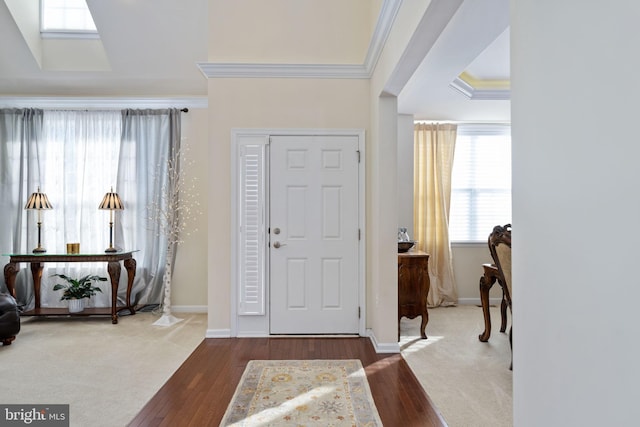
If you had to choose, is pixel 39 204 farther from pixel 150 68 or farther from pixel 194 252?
pixel 150 68

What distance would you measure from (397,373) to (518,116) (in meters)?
2.46

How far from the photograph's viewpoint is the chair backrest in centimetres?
326

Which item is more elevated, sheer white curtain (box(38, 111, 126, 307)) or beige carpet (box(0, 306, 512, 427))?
sheer white curtain (box(38, 111, 126, 307))

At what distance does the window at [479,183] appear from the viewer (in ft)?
18.7

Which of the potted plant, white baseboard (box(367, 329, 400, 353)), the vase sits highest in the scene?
the potted plant

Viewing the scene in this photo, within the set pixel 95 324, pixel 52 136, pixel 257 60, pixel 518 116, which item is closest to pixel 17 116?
pixel 52 136

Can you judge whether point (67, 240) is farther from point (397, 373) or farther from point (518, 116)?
point (518, 116)

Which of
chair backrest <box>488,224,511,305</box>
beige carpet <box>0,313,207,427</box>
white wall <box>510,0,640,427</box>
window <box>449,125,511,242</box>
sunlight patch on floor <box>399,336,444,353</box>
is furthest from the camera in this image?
window <box>449,125,511,242</box>

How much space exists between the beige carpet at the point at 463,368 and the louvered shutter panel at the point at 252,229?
1.57m

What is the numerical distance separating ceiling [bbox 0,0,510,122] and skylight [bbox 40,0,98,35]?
16 cm

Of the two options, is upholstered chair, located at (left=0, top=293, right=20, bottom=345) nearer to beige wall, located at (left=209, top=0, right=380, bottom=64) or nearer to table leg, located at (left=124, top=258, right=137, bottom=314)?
table leg, located at (left=124, top=258, right=137, bottom=314)

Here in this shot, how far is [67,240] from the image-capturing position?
521cm

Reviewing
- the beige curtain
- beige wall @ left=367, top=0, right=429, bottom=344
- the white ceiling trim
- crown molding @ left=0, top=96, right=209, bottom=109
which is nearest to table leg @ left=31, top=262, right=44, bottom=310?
crown molding @ left=0, top=96, right=209, bottom=109

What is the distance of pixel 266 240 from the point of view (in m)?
4.12
